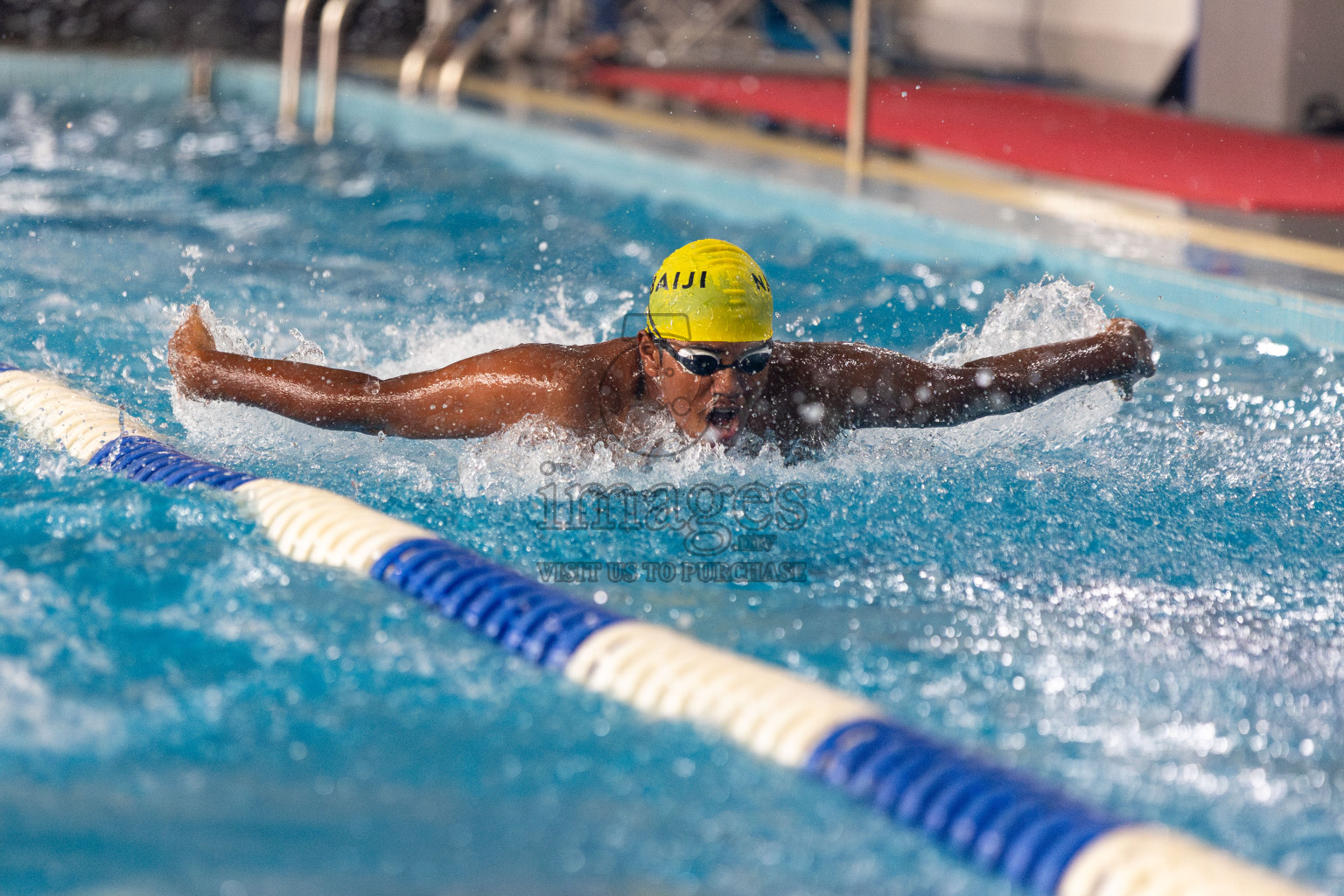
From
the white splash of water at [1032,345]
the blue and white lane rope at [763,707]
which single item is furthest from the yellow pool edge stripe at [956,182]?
the blue and white lane rope at [763,707]

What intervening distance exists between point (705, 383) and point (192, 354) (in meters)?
1.25

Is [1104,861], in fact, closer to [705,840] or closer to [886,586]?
[705,840]

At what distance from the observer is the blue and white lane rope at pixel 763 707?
81.4 inches

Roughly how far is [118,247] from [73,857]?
15.3ft

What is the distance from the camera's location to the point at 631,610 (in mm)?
3039

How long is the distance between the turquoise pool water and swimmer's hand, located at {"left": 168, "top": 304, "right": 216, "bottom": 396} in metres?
0.29

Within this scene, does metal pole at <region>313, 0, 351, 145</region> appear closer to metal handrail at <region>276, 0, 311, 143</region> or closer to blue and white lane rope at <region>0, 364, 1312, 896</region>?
metal handrail at <region>276, 0, 311, 143</region>

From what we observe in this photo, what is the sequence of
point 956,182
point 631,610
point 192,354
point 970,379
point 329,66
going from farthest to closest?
point 329,66 → point 956,182 → point 970,379 → point 192,354 → point 631,610

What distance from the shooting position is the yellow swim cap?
3371 mm

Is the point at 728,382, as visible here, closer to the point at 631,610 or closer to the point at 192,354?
the point at 631,610

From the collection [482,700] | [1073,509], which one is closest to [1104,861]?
[482,700]

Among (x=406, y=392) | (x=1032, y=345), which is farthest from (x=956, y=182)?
(x=406, y=392)

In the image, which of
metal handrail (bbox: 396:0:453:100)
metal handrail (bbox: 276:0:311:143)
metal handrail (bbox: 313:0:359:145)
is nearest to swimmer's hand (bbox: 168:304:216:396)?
metal handrail (bbox: 313:0:359:145)

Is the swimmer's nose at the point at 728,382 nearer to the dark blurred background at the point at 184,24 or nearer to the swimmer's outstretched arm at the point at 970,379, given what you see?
the swimmer's outstretched arm at the point at 970,379
